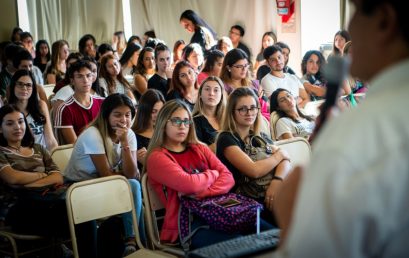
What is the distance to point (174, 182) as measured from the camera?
9.20 feet

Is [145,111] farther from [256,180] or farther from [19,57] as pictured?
[19,57]

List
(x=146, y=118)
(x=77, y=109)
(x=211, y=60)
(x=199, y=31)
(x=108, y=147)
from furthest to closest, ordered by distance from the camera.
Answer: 1. (x=199, y=31)
2. (x=211, y=60)
3. (x=77, y=109)
4. (x=146, y=118)
5. (x=108, y=147)

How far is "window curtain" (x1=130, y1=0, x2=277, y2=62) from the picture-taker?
9008 millimetres

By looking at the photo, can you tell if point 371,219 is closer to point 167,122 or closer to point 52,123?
point 167,122

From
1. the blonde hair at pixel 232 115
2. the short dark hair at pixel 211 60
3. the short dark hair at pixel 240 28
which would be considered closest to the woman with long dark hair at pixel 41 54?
the short dark hair at pixel 240 28

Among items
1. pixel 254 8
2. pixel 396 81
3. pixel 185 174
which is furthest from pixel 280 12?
pixel 396 81

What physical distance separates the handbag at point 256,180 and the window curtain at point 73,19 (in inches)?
300

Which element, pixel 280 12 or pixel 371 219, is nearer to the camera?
pixel 371 219

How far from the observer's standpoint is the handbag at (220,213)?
2.67 meters

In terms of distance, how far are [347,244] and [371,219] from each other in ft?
0.14

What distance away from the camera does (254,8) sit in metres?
9.09

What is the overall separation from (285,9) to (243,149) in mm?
5640

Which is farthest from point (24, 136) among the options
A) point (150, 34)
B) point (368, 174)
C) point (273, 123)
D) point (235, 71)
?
point (150, 34)

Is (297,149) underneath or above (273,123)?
underneath
